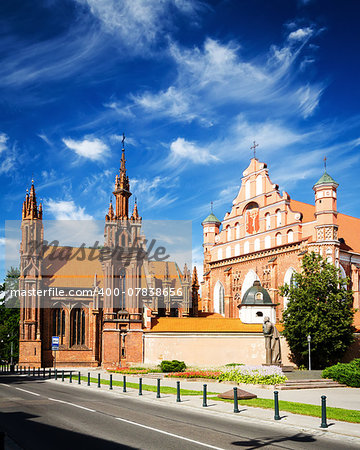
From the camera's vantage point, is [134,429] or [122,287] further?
[122,287]

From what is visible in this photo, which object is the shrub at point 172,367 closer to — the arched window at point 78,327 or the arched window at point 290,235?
the arched window at point 290,235

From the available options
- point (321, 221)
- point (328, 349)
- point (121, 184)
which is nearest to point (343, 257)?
point (321, 221)

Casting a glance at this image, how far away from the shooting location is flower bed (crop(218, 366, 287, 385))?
91.1ft

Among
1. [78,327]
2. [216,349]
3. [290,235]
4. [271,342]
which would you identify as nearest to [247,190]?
[290,235]

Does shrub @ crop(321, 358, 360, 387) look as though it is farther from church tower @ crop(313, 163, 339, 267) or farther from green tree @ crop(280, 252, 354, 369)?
church tower @ crop(313, 163, 339, 267)

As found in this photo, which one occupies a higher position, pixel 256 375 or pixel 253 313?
pixel 253 313

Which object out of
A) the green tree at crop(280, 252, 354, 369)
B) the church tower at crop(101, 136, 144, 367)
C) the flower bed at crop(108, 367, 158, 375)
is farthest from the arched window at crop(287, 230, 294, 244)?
the flower bed at crop(108, 367, 158, 375)

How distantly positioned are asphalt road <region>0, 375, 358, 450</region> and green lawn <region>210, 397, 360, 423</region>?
7.50 feet

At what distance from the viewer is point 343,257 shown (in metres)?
50.7

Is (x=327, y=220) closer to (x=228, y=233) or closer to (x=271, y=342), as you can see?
(x=228, y=233)

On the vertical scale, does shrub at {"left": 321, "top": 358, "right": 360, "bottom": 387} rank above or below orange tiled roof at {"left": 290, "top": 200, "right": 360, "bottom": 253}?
below

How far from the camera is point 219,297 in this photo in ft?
209

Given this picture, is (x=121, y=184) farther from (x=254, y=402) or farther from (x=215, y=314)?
(x=254, y=402)

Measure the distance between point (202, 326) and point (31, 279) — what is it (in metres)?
21.2
